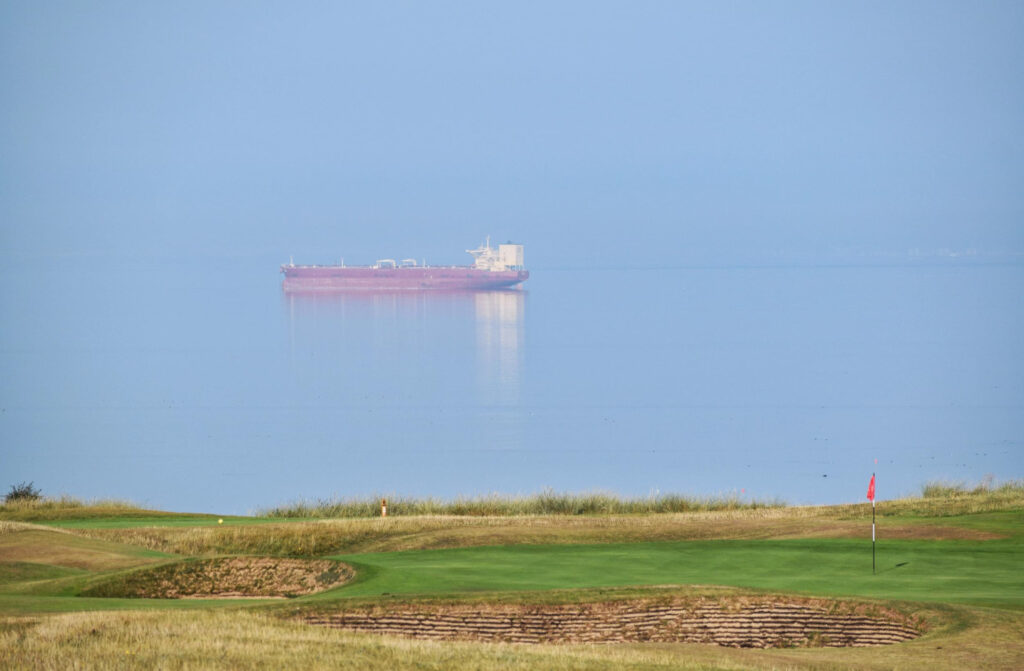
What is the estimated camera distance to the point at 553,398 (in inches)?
2280

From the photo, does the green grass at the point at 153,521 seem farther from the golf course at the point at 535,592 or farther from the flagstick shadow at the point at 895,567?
the flagstick shadow at the point at 895,567

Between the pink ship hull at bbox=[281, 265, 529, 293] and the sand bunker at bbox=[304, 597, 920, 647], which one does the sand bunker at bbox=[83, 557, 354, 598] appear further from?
the pink ship hull at bbox=[281, 265, 529, 293]

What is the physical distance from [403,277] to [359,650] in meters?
139

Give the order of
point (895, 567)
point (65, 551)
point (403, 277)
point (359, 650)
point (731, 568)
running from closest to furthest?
point (359, 650) < point (895, 567) < point (731, 568) < point (65, 551) < point (403, 277)

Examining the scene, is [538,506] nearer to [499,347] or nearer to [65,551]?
[65,551]

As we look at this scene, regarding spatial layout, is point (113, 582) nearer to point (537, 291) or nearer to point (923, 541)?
point (923, 541)

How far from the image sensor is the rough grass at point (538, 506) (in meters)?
23.0

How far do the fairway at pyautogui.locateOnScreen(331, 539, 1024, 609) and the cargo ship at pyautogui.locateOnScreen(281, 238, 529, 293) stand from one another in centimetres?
12829

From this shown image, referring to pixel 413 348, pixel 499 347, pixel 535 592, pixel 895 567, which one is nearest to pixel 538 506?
pixel 895 567

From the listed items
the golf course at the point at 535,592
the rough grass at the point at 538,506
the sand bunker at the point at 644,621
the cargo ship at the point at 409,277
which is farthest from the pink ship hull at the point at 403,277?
the sand bunker at the point at 644,621

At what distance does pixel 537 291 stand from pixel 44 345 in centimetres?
9095

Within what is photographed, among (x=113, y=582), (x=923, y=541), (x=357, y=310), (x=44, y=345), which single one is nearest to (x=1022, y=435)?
(x=923, y=541)

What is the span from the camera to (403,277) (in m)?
148

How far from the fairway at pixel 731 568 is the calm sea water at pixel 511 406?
1700 centimetres
